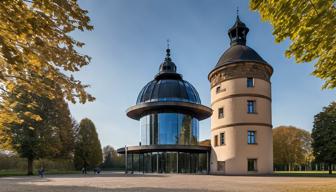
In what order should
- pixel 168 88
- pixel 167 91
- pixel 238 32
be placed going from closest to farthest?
pixel 238 32, pixel 167 91, pixel 168 88

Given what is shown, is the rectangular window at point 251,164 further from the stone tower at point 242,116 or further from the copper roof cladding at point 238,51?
the copper roof cladding at point 238,51

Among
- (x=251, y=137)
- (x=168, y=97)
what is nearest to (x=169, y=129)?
(x=168, y=97)

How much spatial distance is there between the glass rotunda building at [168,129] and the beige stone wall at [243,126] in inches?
142

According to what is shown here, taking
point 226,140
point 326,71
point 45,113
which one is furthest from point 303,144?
point 326,71

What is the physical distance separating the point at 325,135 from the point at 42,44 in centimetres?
4181

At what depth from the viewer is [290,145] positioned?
58688 millimetres

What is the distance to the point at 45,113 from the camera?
3741cm

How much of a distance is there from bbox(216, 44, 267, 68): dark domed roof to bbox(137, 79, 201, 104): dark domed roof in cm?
710

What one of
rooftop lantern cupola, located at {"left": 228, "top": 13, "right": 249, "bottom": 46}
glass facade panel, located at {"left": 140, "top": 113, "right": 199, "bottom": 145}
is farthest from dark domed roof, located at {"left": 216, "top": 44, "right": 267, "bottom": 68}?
glass facade panel, located at {"left": 140, "top": 113, "right": 199, "bottom": 145}

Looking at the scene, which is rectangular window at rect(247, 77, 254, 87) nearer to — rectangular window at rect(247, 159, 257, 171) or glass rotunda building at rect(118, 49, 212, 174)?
glass rotunda building at rect(118, 49, 212, 174)

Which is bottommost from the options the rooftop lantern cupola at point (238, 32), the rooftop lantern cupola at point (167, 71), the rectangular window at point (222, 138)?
the rectangular window at point (222, 138)

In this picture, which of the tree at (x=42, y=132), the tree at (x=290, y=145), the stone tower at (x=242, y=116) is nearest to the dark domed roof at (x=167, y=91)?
the stone tower at (x=242, y=116)

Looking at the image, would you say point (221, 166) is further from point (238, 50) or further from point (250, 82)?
point (238, 50)

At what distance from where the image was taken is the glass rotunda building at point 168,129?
3444 centimetres
